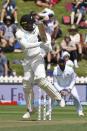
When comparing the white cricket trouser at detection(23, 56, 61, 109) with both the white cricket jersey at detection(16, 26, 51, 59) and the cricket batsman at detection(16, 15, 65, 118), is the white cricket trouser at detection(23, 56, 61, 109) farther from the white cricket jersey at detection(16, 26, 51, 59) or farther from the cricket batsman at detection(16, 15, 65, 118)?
the white cricket jersey at detection(16, 26, 51, 59)

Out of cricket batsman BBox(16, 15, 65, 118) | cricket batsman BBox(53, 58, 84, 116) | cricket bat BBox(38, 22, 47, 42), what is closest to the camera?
cricket bat BBox(38, 22, 47, 42)

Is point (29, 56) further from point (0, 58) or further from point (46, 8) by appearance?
point (46, 8)

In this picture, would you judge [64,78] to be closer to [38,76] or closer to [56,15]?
[38,76]

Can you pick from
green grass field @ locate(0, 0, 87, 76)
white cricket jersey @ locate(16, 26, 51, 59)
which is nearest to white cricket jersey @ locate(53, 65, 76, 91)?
white cricket jersey @ locate(16, 26, 51, 59)

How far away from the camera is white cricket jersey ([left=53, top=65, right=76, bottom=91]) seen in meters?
16.7

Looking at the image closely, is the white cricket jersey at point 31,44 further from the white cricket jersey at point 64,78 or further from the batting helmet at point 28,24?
the white cricket jersey at point 64,78

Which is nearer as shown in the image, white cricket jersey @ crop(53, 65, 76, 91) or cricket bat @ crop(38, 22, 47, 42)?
cricket bat @ crop(38, 22, 47, 42)

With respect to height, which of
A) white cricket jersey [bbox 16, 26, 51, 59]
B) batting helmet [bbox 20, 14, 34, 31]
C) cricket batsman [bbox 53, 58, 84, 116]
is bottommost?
cricket batsman [bbox 53, 58, 84, 116]

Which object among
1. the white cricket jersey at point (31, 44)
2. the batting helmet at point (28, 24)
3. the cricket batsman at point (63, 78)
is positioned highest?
the batting helmet at point (28, 24)

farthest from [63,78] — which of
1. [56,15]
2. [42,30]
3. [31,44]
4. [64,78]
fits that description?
[56,15]

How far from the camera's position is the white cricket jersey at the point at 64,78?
54.8ft

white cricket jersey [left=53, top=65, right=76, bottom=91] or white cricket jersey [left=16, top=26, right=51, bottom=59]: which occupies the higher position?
white cricket jersey [left=16, top=26, right=51, bottom=59]

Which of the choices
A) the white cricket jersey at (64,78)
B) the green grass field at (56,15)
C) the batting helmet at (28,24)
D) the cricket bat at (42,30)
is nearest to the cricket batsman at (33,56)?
the batting helmet at (28,24)

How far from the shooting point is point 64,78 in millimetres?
16953
